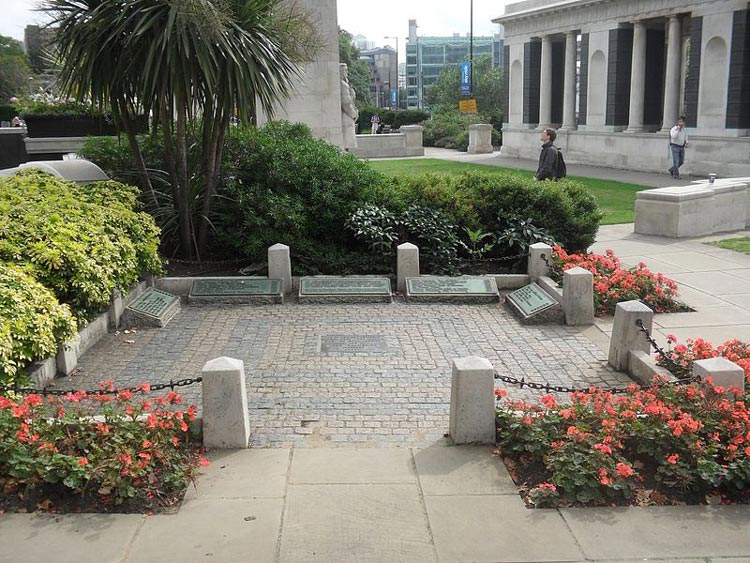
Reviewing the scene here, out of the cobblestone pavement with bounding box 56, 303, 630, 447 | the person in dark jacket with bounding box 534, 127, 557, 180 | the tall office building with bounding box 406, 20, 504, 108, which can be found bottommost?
the cobblestone pavement with bounding box 56, 303, 630, 447

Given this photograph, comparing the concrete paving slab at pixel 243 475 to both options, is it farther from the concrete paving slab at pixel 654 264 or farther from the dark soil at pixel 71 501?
the concrete paving slab at pixel 654 264

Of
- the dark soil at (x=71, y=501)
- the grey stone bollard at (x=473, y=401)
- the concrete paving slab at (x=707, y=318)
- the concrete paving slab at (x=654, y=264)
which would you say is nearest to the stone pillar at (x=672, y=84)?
the concrete paving slab at (x=654, y=264)

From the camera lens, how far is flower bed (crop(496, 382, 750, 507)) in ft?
16.1

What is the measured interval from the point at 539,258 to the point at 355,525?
21.3ft

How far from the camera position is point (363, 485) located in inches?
200

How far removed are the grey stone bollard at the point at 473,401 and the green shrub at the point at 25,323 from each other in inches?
132

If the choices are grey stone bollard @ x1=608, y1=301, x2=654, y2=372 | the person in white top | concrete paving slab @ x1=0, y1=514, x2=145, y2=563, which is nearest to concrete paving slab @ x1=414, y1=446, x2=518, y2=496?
concrete paving slab @ x1=0, y1=514, x2=145, y2=563

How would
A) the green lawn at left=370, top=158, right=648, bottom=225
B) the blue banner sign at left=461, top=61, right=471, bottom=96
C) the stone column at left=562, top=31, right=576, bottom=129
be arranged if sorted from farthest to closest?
the blue banner sign at left=461, top=61, right=471, bottom=96, the stone column at left=562, top=31, right=576, bottom=129, the green lawn at left=370, top=158, right=648, bottom=225

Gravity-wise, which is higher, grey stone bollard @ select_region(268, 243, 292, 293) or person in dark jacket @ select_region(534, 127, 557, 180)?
person in dark jacket @ select_region(534, 127, 557, 180)

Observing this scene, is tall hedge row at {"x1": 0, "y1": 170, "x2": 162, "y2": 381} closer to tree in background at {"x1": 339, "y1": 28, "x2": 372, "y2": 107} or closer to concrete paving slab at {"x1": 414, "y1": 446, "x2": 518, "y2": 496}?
concrete paving slab at {"x1": 414, "y1": 446, "x2": 518, "y2": 496}

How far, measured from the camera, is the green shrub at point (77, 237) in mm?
7535

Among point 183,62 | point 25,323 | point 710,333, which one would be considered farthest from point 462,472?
point 183,62

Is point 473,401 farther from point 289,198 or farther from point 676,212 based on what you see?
point 676,212

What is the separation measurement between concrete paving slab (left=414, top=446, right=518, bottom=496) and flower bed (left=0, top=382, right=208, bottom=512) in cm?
150
